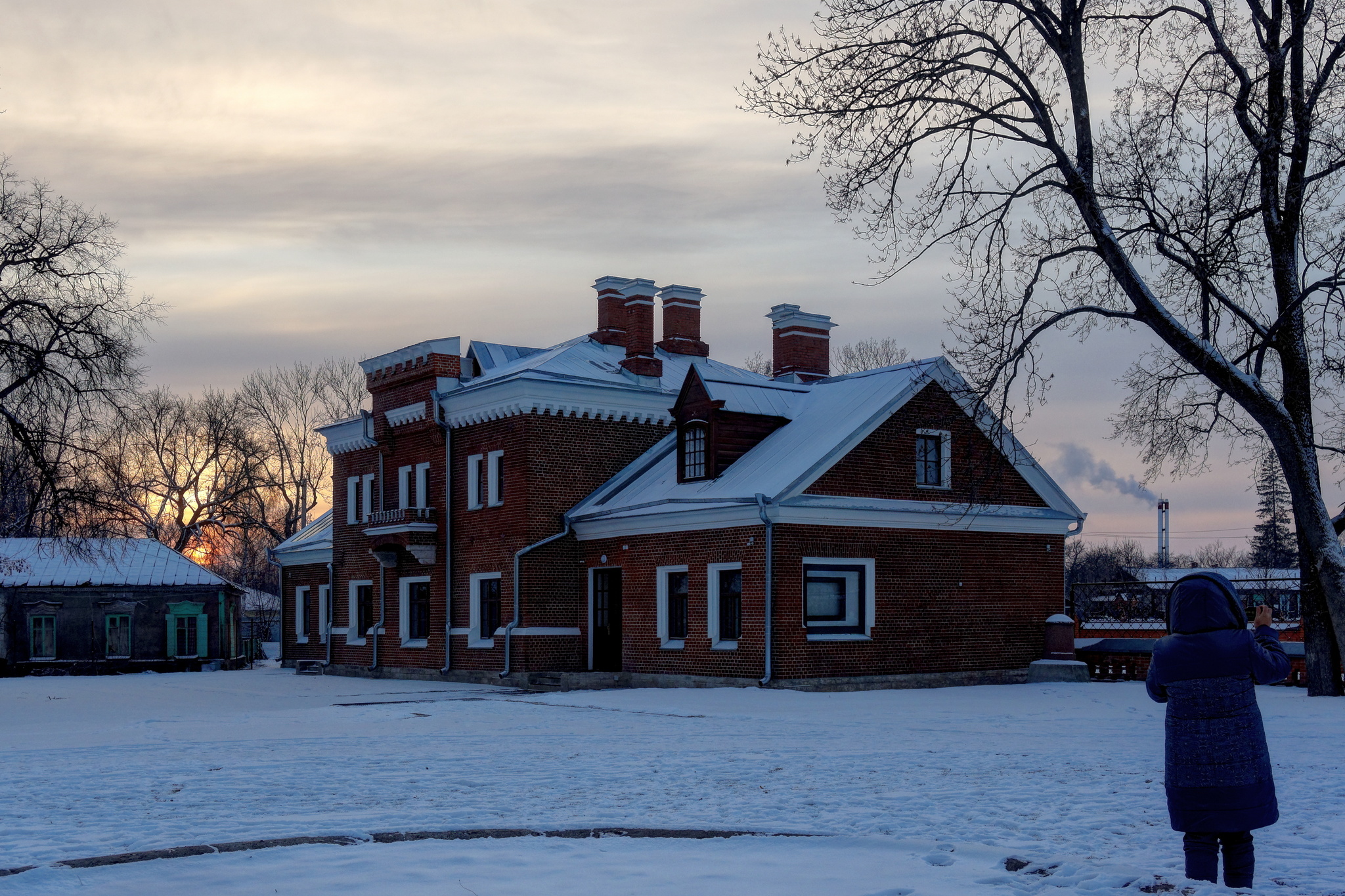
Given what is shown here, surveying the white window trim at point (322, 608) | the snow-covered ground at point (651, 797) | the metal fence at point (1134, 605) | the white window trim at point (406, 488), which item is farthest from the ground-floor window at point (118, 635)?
the metal fence at point (1134, 605)

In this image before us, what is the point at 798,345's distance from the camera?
1267 inches

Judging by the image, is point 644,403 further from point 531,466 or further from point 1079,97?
point 1079,97

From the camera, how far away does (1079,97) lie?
60.1 ft

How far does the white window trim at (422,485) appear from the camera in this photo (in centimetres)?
3086

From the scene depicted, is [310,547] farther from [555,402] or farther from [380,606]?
[555,402]

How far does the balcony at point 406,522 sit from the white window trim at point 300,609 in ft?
30.5

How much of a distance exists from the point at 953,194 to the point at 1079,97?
84.3 inches

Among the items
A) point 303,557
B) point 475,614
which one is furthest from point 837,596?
point 303,557

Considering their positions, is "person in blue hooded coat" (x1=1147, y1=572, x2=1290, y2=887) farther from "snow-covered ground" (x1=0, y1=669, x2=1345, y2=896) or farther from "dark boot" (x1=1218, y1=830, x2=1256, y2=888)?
"snow-covered ground" (x1=0, y1=669, x2=1345, y2=896)

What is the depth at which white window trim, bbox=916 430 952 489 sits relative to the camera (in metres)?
25.4

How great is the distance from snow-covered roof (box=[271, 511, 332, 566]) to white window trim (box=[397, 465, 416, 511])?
20.2 feet

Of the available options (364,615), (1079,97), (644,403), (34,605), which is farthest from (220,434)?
(1079,97)

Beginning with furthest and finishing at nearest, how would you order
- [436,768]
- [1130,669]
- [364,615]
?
1. [364,615]
2. [1130,669]
3. [436,768]

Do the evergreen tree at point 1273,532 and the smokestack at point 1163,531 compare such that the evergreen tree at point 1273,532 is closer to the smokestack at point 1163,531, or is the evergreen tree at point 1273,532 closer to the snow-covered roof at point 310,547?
the smokestack at point 1163,531
